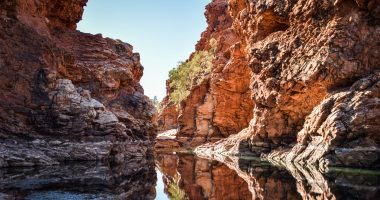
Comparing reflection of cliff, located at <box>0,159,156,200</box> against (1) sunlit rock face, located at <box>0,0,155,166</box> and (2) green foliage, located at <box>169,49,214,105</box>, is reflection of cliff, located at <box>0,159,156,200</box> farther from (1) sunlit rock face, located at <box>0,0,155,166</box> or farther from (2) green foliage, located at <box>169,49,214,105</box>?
(2) green foliage, located at <box>169,49,214,105</box>

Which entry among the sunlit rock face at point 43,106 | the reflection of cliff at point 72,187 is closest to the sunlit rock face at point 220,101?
the sunlit rock face at point 43,106

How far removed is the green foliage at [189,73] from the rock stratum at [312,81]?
20.3 meters

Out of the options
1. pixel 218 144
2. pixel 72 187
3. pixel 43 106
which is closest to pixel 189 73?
pixel 218 144

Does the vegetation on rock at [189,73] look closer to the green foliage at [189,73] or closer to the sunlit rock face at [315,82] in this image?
the green foliage at [189,73]

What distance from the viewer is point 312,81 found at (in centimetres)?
3581

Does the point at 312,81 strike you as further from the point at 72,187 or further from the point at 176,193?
the point at 72,187

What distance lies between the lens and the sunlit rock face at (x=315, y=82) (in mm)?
28844

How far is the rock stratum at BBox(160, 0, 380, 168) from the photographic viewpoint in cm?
2889

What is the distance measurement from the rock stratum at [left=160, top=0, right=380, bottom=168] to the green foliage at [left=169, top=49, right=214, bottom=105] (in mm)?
20333

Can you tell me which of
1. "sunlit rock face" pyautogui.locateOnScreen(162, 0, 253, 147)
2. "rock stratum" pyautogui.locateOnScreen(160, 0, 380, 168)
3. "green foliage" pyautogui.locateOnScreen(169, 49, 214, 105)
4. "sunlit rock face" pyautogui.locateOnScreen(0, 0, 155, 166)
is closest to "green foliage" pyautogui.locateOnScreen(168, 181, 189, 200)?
"sunlit rock face" pyautogui.locateOnScreen(0, 0, 155, 166)

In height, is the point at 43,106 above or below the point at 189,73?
below

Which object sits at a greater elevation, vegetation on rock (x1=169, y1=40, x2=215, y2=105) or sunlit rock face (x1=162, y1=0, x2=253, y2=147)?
vegetation on rock (x1=169, y1=40, x2=215, y2=105)

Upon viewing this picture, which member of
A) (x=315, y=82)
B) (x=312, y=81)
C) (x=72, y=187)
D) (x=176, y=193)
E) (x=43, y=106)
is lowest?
(x=176, y=193)

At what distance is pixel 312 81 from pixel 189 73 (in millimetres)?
52479
